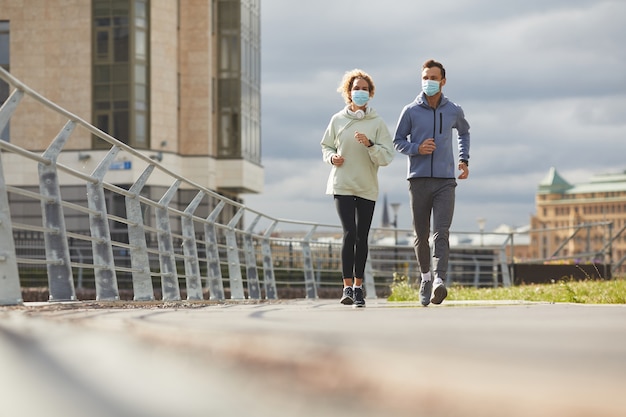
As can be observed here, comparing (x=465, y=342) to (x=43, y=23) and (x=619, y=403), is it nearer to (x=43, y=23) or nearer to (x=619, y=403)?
(x=619, y=403)

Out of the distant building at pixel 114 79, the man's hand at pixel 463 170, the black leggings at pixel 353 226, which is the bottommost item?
the black leggings at pixel 353 226

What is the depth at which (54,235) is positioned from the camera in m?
7.27

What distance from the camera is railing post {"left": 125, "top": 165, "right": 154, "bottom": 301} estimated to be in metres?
9.82

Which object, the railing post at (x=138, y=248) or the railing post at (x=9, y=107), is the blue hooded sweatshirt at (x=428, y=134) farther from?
the railing post at (x=9, y=107)

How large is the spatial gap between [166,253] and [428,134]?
10.7 ft

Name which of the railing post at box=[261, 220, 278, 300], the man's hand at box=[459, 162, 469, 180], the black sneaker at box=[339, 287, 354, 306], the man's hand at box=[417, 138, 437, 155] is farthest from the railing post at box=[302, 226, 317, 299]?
the man's hand at box=[417, 138, 437, 155]

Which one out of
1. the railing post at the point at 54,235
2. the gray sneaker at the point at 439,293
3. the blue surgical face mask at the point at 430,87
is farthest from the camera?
the blue surgical face mask at the point at 430,87

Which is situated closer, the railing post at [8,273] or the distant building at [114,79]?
the railing post at [8,273]

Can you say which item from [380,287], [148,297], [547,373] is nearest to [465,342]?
[547,373]

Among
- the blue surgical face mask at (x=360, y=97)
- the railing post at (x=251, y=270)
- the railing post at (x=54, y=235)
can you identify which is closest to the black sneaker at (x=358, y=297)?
the blue surgical face mask at (x=360, y=97)

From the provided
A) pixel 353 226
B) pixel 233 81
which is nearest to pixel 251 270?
pixel 353 226

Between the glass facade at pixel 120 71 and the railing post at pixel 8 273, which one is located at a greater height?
the glass facade at pixel 120 71

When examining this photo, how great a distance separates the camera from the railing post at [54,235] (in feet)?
23.3

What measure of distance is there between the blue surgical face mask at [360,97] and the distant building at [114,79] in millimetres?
40697
